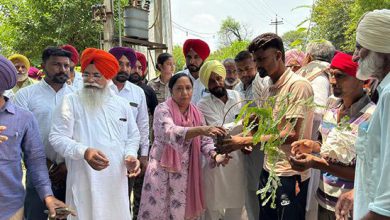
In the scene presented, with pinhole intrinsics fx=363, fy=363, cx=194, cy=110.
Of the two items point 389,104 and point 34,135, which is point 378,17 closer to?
point 389,104

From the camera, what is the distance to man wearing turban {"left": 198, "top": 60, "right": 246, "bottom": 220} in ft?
12.7

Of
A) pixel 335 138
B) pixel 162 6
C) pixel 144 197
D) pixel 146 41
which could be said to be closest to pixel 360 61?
pixel 335 138

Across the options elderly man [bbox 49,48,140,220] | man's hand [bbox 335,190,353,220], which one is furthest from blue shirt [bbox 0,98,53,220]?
man's hand [bbox 335,190,353,220]

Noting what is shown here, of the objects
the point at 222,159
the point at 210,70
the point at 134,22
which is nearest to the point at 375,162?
the point at 222,159

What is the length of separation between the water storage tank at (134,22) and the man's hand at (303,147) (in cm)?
600

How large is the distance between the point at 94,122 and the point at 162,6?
7516 mm

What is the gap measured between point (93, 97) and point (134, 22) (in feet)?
16.1

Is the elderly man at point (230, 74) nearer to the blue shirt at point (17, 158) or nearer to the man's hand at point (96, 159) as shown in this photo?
the man's hand at point (96, 159)

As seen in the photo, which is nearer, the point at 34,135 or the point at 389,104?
the point at 389,104

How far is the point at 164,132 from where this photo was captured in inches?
143

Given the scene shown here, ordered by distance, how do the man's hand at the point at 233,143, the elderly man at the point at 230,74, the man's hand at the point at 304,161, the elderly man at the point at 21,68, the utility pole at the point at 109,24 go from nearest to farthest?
1. the man's hand at the point at 304,161
2. the man's hand at the point at 233,143
3. the elderly man at the point at 230,74
4. the elderly man at the point at 21,68
5. the utility pole at the point at 109,24

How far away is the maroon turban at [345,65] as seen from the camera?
262 centimetres

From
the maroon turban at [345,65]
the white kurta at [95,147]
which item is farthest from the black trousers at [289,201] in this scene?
the white kurta at [95,147]

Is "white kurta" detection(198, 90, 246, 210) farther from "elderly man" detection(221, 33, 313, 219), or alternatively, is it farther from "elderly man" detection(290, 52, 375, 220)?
"elderly man" detection(290, 52, 375, 220)
